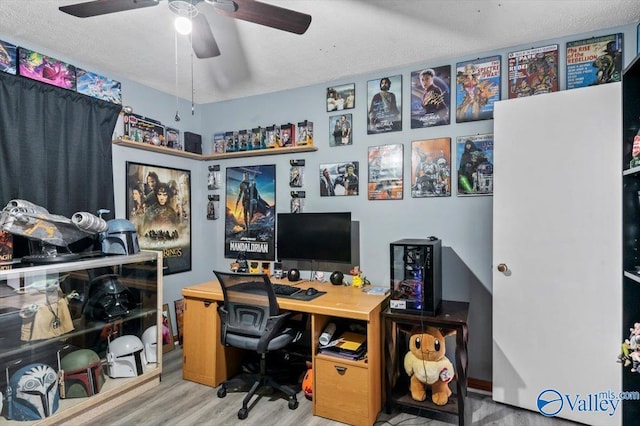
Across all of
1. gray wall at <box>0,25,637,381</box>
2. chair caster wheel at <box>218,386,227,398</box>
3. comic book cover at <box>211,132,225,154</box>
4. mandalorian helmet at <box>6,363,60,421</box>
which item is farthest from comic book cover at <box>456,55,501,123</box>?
mandalorian helmet at <box>6,363,60,421</box>

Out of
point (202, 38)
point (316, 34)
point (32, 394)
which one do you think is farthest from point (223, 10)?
point (32, 394)

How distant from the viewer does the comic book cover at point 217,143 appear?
143 inches

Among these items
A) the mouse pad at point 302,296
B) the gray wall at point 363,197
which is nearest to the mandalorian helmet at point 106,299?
the gray wall at point 363,197

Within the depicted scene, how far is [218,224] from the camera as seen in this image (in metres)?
3.68

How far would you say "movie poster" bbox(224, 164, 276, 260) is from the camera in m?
3.37

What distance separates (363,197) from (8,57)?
2657mm

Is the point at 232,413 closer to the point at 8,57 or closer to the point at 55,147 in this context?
the point at 55,147

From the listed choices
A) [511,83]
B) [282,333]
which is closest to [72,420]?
[282,333]

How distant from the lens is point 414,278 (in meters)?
2.24

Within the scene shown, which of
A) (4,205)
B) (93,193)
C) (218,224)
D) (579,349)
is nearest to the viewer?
(579,349)

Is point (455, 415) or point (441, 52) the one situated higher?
point (441, 52)

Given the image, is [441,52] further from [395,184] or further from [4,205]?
[4,205]

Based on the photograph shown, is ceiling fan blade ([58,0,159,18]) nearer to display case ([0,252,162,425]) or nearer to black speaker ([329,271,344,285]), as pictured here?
display case ([0,252,162,425])

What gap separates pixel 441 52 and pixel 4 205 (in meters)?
3.14
